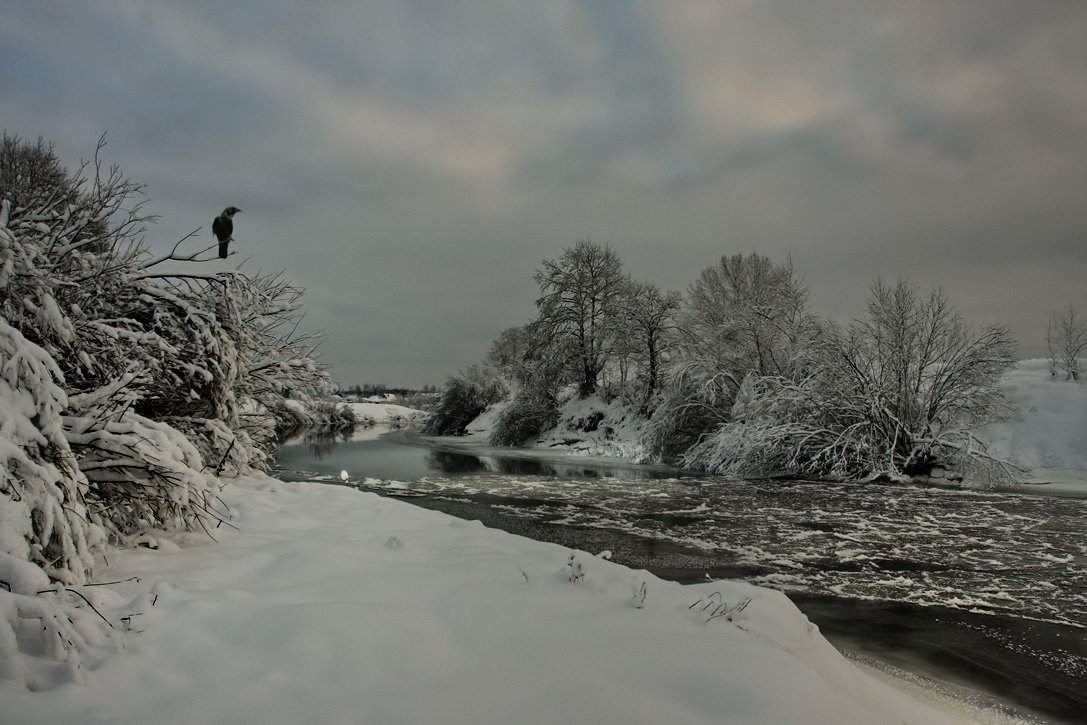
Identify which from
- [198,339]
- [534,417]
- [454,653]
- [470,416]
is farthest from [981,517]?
[470,416]

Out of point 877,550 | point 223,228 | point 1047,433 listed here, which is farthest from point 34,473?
point 1047,433

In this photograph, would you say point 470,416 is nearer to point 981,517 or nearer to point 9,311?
point 981,517

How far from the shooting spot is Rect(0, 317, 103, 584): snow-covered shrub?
254 centimetres

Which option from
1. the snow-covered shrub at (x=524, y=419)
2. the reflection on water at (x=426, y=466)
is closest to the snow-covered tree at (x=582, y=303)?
the snow-covered shrub at (x=524, y=419)

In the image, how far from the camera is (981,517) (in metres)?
8.89

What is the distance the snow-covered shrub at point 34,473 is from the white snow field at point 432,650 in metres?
0.31

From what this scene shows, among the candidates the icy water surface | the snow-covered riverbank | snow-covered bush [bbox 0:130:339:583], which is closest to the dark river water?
the icy water surface

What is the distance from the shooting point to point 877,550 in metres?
6.95

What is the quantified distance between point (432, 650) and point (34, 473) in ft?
7.04

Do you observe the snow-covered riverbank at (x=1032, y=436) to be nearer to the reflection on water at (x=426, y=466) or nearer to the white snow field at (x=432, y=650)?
the reflection on water at (x=426, y=466)

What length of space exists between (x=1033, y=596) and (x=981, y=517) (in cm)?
438

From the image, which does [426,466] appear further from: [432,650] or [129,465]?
[432,650]

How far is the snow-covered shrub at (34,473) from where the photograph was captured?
2.54 m

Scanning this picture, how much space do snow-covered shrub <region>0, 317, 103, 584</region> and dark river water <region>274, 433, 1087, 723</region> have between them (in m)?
4.91
